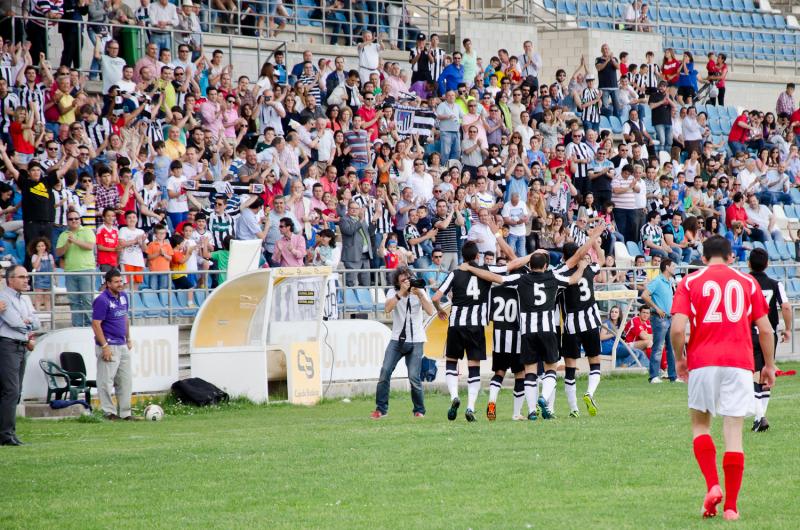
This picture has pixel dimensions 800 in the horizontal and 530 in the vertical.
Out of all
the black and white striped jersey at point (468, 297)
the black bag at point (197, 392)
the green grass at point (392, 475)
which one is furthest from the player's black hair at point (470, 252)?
the black bag at point (197, 392)

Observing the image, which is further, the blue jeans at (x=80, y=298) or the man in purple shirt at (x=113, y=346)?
the blue jeans at (x=80, y=298)

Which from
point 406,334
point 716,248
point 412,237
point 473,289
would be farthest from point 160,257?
point 716,248

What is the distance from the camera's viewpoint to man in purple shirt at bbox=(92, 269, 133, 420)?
57.8 feet

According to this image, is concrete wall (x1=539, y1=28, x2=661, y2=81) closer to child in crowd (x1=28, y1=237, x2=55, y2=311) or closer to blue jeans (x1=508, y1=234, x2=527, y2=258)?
blue jeans (x1=508, y1=234, x2=527, y2=258)

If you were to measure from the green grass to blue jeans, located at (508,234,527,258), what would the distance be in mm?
9234

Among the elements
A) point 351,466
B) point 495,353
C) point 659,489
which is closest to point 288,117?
point 495,353

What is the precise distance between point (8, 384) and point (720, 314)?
8318 millimetres

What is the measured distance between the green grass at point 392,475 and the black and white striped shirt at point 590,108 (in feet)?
51.0

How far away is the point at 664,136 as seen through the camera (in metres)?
33.1

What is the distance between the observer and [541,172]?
27.8m

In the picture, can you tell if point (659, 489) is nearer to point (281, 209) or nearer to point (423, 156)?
point (281, 209)

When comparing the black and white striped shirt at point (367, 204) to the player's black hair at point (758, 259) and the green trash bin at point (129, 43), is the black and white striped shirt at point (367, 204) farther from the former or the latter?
the player's black hair at point (758, 259)

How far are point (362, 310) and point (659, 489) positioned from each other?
12.6 meters

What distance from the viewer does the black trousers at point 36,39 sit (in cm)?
2436
